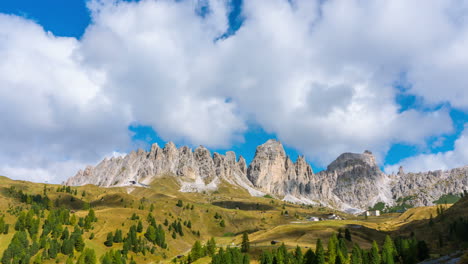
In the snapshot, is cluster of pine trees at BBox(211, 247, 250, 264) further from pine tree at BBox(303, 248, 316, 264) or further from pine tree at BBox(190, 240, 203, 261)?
pine tree at BBox(303, 248, 316, 264)

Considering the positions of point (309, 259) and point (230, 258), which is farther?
point (230, 258)

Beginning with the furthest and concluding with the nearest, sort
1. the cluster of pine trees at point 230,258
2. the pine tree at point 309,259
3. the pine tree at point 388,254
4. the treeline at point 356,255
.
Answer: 1. the cluster of pine trees at point 230,258
2. the pine tree at point 388,254
3. the pine tree at point 309,259
4. the treeline at point 356,255

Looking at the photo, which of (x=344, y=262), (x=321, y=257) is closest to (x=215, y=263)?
(x=321, y=257)

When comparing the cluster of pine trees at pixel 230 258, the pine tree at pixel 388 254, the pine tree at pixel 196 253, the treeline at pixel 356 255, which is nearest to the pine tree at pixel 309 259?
the treeline at pixel 356 255

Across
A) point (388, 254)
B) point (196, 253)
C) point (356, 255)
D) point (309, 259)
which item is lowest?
point (196, 253)

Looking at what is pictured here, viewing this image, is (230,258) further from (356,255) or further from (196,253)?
(356,255)

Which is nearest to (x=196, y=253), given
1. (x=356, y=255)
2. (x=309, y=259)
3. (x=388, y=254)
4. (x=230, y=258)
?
(x=230, y=258)

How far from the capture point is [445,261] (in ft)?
490

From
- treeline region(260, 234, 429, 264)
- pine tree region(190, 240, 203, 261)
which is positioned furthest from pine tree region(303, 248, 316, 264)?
pine tree region(190, 240, 203, 261)

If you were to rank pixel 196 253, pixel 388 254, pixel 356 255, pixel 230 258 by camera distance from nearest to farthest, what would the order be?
pixel 356 255, pixel 388 254, pixel 230 258, pixel 196 253

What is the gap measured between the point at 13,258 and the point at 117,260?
56.2m

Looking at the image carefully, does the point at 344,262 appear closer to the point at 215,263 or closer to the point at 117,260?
the point at 215,263

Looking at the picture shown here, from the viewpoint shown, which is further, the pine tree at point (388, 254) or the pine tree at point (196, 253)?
the pine tree at point (196, 253)

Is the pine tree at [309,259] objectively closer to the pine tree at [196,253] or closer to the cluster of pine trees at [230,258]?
the cluster of pine trees at [230,258]
